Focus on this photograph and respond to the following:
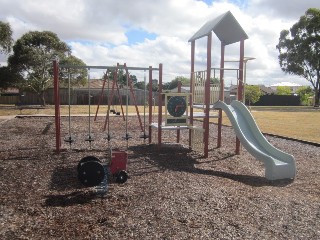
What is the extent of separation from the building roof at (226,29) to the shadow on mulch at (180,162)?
337 centimetres

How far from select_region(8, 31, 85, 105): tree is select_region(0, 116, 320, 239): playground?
3021cm

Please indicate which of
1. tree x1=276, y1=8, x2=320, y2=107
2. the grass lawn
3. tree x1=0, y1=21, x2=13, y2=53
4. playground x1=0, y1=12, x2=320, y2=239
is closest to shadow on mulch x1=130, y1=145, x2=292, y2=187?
playground x1=0, y1=12, x2=320, y2=239

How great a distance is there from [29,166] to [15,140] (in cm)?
447

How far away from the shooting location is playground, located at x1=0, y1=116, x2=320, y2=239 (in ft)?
13.3

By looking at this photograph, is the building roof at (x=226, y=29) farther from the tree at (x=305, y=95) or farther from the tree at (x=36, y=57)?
the tree at (x=305, y=95)

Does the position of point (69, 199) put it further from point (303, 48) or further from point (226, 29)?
point (303, 48)

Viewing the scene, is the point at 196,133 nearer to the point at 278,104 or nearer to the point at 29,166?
the point at 29,166

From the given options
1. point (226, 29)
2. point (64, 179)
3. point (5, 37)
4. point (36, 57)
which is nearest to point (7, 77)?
point (36, 57)

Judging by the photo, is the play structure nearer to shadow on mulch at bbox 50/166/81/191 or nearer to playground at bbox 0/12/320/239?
playground at bbox 0/12/320/239

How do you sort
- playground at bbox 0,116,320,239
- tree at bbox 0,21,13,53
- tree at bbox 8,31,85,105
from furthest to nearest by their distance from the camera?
tree at bbox 8,31,85,105 → tree at bbox 0,21,13,53 → playground at bbox 0,116,320,239

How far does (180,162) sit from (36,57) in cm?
3202

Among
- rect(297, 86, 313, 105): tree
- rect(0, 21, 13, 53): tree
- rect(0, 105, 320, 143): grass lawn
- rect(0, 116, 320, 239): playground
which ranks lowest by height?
rect(0, 116, 320, 239): playground

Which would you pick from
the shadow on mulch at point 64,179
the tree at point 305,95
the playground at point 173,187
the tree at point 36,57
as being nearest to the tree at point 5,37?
the tree at point 36,57

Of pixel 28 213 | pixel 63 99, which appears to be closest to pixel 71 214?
pixel 28 213
